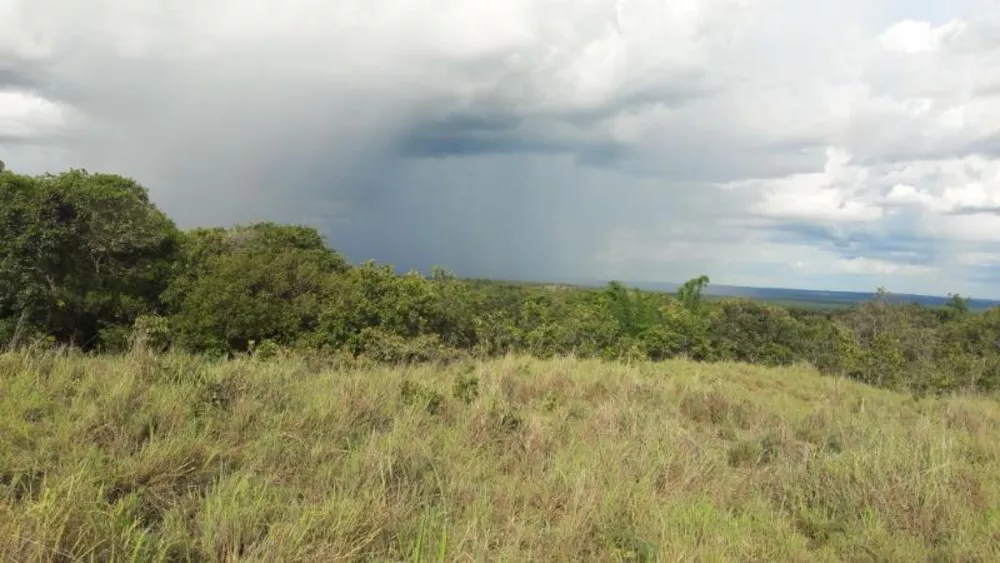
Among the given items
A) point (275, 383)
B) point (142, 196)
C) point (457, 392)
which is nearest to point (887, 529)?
point (457, 392)

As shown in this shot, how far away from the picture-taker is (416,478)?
14.1 ft

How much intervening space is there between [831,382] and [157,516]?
15.5 m

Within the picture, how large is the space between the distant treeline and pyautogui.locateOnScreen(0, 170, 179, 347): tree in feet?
0.19

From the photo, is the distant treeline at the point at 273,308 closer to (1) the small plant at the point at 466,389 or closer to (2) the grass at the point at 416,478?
(1) the small plant at the point at 466,389

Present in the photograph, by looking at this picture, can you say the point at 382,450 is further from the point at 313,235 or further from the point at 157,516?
the point at 313,235

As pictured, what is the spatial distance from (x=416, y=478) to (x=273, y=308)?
21813 mm

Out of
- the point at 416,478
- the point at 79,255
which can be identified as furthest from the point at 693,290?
the point at 416,478

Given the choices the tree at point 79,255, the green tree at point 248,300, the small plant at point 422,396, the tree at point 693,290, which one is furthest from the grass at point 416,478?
the tree at point 693,290

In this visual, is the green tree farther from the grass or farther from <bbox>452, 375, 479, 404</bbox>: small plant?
the grass

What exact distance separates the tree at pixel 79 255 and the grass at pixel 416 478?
21145 mm

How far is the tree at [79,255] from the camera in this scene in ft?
74.0

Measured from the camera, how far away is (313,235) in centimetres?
3772

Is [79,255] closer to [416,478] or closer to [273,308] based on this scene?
[273,308]

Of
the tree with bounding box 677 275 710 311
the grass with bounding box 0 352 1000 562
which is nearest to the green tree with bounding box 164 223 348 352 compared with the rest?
the grass with bounding box 0 352 1000 562
